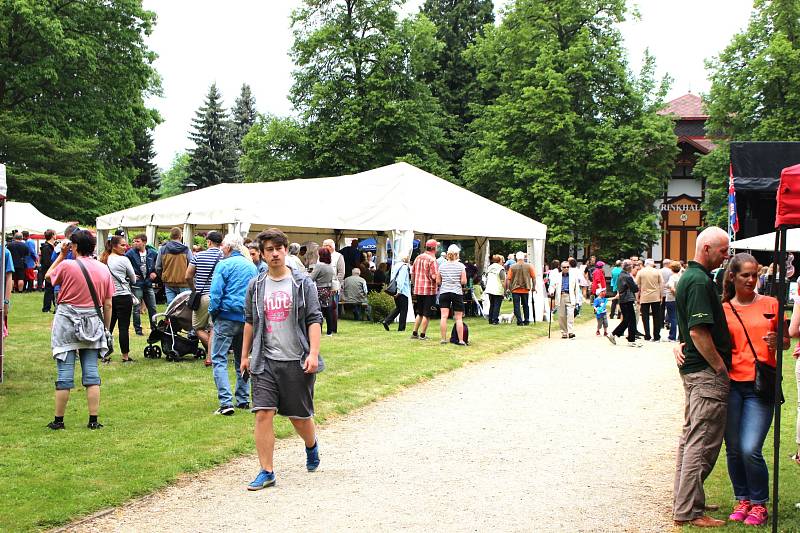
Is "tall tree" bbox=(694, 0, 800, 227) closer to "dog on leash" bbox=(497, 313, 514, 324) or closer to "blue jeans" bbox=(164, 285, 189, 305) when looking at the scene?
"dog on leash" bbox=(497, 313, 514, 324)

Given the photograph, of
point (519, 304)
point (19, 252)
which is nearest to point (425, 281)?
point (519, 304)

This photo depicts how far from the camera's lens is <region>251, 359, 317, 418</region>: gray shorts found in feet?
19.3

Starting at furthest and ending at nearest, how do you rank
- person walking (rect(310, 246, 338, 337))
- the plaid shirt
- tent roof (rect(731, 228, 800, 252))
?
person walking (rect(310, 246, 338, 337))
the plaid shirt
tent roof (rect(731, 228, 800, 252))

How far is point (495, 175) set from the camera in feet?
136

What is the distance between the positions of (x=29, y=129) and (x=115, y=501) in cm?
3678

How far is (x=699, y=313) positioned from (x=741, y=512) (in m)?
1.35

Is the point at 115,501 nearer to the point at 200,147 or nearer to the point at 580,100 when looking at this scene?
the point at 580,100

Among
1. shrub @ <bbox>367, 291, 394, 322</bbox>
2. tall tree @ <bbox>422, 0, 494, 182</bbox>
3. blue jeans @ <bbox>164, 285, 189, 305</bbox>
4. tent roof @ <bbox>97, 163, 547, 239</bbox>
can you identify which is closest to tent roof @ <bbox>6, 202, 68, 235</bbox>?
tent roof @ <bbox>97, 163, 547, 239</bbox>

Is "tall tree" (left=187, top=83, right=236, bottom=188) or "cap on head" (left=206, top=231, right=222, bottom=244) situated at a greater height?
"tall tree" (left=187, top=83, right=236, bottom=188)

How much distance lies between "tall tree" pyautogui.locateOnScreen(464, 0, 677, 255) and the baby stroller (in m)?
28.1

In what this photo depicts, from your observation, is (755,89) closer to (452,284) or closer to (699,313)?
(452,284)

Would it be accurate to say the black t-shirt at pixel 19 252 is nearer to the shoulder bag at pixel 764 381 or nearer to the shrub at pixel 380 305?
the shrub at pixel 380 305

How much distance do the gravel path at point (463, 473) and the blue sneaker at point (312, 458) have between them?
0.26ft

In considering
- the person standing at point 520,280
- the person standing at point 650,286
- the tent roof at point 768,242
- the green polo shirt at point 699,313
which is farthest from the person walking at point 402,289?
the green polo shirt at point 699,313
